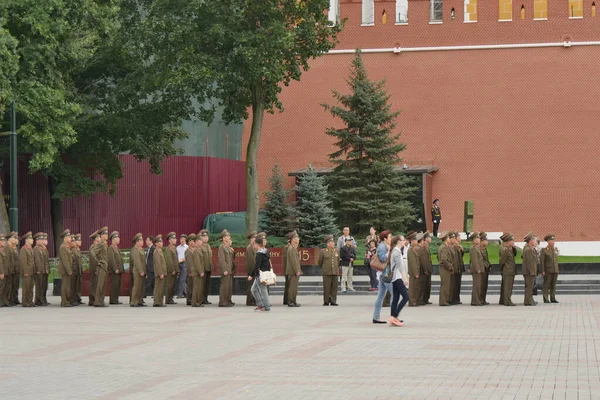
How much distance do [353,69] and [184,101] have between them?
958 centimetres

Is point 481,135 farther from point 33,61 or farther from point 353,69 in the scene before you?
point 33,61

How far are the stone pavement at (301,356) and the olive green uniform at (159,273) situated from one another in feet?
9.86

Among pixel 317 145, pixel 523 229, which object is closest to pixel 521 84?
pixel 523 229

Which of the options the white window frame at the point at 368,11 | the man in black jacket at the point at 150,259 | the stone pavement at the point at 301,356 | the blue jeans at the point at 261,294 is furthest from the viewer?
the white window frame at the point at 368,11

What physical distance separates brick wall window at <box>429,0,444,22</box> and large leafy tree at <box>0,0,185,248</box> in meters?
10.4

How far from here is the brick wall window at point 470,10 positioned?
Answer: 4138cm

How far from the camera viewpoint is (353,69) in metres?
42.7

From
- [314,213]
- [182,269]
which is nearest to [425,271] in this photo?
[182,269]

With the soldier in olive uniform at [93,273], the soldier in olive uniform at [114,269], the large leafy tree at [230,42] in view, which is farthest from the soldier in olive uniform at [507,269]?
the large leafy tree at [230,42]

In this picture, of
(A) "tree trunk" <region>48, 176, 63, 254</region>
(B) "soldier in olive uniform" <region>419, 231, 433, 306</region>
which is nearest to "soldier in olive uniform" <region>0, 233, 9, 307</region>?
(B) "soldier in olive uniform" <region>419, 231, 433, 306</region>

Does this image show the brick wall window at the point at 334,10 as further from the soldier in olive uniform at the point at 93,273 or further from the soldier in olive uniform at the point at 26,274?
the soldier in olive uniform at the point at 26,274

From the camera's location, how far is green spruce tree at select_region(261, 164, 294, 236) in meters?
39.5

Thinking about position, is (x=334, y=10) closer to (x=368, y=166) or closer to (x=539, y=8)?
(x=368, y=166)

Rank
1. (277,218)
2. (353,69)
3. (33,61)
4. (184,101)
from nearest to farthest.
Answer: (33,61), (184,101), (277,218), (353,69)
